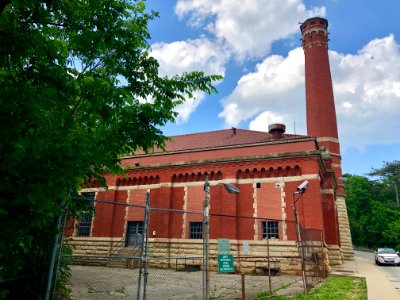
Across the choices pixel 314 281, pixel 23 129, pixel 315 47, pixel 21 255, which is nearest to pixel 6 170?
pixel 23 129

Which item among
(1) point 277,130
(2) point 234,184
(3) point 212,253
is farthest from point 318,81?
(3) point 212,253

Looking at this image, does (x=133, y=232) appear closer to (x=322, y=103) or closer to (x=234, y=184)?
(x=234, y=184)

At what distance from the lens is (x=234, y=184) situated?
869 inches

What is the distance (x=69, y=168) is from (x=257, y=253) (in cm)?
1752

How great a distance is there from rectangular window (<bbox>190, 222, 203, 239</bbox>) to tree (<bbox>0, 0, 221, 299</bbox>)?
15077 mm

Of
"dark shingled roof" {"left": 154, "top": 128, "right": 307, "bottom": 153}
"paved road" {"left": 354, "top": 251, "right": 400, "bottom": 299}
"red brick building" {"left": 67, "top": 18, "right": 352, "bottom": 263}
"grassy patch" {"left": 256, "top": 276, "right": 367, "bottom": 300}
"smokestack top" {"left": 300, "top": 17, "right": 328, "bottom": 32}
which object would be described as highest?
"smokestack top" {"left": 300, "top": 17, "right": 328, "bottom": 32}

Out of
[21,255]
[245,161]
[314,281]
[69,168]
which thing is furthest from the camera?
[245,161]

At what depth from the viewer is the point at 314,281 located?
14172 millimetres

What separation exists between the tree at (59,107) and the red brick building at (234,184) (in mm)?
12195

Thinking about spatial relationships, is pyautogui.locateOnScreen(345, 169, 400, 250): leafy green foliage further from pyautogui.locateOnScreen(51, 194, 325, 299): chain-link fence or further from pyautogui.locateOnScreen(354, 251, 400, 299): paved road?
→ pyautogui.locateOnScreen(51, 194, 325, 299): chain-link fence

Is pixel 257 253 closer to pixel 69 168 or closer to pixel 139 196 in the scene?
pixel 139 196

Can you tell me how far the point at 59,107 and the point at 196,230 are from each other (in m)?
19.1

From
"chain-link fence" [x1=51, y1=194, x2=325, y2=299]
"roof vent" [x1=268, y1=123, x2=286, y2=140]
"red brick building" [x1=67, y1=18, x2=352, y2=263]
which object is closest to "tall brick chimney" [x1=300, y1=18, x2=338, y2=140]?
"red brick building" [x1=67, y1=18, x2=352, y2=263]

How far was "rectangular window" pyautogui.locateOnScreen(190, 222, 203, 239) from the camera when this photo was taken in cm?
2228
